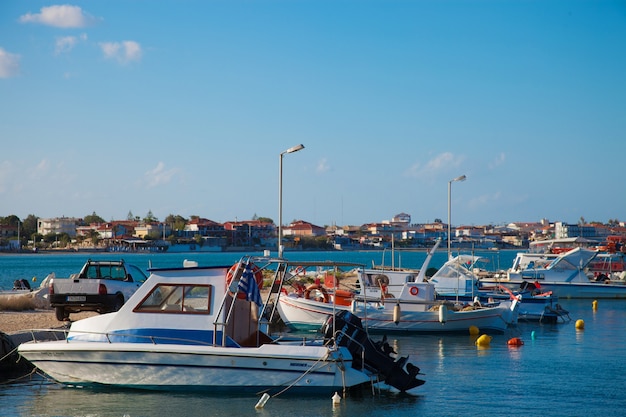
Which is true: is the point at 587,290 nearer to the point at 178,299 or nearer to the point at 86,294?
the point at 86,294

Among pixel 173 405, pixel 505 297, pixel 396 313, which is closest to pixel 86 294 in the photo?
pixel 173 405

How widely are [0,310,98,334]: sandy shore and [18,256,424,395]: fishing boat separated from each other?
5748 mm

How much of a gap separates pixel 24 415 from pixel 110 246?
586 ft

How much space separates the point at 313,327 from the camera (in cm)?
3142

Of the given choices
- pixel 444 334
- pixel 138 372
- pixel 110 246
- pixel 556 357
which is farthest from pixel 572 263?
pixel 110 246

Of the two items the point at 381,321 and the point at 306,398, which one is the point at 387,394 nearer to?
the point at 306,398

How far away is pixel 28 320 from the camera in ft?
85.0

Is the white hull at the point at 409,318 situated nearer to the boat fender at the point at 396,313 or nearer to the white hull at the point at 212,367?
the boat fender at the point at 396,313

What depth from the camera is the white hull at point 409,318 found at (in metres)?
30.8

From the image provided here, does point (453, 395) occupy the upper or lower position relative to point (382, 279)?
lower

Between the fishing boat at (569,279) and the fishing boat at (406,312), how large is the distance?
17.6 meters

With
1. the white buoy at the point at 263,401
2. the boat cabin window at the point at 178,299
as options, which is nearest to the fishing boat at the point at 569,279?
the boat cabin window at the point at 178,299

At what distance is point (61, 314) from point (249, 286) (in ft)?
32.9

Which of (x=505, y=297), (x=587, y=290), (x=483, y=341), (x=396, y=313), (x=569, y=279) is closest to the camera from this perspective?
(x=483, y=341)
